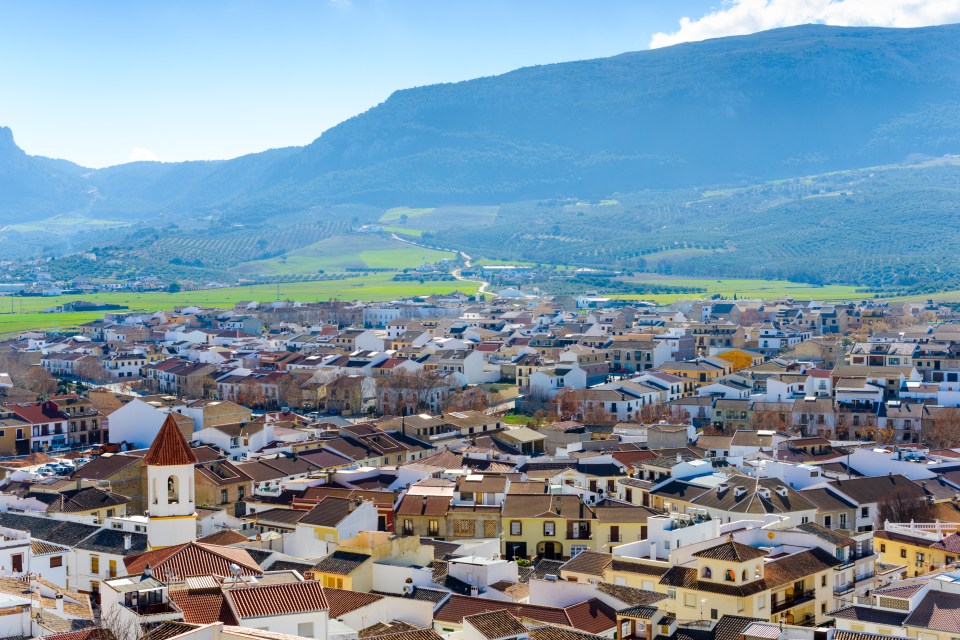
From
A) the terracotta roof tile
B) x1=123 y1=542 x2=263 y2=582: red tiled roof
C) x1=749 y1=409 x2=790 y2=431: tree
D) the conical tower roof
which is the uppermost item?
the conical tower roof

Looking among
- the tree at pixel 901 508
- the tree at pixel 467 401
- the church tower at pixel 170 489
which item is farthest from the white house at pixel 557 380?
the church tower at pixel 170 489

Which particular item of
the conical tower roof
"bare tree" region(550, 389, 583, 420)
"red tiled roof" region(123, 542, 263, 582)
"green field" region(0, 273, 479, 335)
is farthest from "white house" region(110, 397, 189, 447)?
"green field" region(0, 273, 479, 335)

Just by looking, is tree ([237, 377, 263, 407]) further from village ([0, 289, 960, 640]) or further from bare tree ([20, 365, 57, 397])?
bare tree ([20, 365, 57, 397])

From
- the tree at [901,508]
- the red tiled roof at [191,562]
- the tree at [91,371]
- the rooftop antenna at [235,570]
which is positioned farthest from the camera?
the tree at [91,371]

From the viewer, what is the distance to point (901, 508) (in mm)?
35438

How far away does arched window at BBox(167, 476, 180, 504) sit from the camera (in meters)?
26.1

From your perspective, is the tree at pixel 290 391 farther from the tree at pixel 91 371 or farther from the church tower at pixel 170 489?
the church tower at pixel 170 489

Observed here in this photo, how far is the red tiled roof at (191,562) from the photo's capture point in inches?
895

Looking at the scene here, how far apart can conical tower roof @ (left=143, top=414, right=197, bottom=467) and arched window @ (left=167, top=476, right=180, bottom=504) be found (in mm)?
427

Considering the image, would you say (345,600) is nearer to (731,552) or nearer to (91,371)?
(731,552)

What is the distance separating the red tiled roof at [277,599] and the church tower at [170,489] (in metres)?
6.54

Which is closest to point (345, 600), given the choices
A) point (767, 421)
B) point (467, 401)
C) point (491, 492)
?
point (491, 492)

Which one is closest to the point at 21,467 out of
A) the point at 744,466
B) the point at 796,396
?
the point at 744,466

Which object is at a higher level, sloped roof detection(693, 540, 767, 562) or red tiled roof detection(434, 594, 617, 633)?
sloped roof detection(693, 540, 767, 562)
